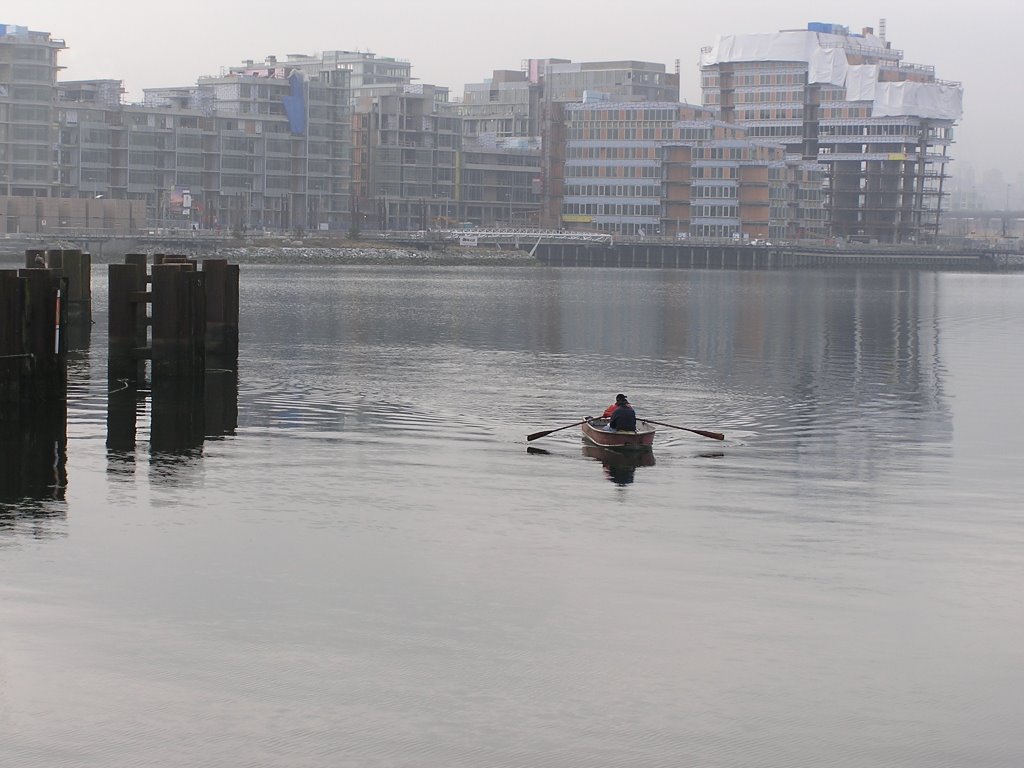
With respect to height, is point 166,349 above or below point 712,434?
above

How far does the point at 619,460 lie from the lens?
123 ft

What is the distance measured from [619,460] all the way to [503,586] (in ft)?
45.9

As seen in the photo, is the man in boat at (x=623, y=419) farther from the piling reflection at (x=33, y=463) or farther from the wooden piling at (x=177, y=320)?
the wooden piling at (x=177, y=320)

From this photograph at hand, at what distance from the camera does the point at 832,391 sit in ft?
191

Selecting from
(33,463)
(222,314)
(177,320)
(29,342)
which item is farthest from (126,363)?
(33,463)

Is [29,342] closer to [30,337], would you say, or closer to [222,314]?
[30,337]

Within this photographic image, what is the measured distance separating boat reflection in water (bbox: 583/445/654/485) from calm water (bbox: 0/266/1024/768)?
9.0 inches

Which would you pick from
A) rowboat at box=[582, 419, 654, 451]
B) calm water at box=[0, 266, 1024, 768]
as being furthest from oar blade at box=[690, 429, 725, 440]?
rowboat at box=[582, 419, 654, 451]

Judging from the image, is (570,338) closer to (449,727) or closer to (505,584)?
(505,584)

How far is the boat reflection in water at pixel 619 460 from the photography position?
3538 cm

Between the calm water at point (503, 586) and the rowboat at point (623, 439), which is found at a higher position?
the rowboat at point (623, 439)

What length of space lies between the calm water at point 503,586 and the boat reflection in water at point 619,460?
23 centimetres

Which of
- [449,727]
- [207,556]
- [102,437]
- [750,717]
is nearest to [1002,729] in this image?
[750,717]

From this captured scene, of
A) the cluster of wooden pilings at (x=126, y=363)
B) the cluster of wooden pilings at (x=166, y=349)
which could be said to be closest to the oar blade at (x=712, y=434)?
the cluster of wooden pilings at (x=126, y=363)
